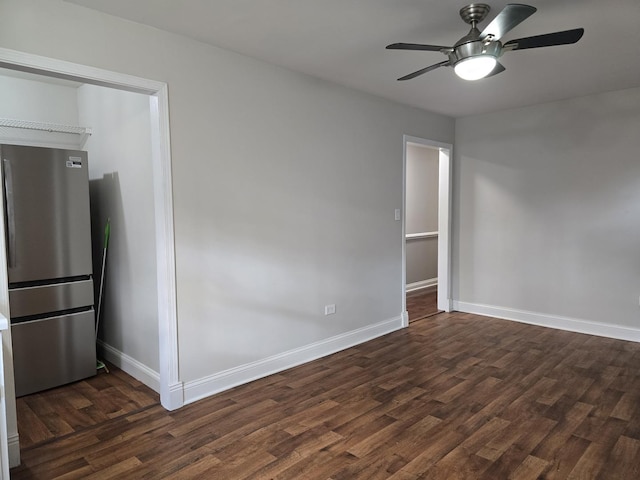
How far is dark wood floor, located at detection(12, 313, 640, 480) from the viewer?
2.21 metres

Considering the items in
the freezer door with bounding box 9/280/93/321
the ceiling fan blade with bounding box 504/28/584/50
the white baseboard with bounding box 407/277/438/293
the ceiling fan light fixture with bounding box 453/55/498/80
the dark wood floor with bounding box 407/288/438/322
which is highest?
the ceiling fan blade with bounding box 504/28/584/50

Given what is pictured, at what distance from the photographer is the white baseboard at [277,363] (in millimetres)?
3027

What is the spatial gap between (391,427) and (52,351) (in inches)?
104

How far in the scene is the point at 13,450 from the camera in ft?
7.36

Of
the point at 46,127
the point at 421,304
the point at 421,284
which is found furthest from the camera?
the point at 421,284

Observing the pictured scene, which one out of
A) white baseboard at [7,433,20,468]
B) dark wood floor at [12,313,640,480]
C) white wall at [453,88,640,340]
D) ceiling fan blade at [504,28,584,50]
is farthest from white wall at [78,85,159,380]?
white wall at [453,88,640,340]

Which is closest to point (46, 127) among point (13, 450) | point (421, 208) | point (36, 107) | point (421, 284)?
point (36, 107)

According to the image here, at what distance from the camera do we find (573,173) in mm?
4543

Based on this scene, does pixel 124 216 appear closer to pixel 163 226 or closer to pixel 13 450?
pixel 163 226

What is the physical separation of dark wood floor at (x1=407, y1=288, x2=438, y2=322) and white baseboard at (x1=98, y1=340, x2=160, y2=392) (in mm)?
3059

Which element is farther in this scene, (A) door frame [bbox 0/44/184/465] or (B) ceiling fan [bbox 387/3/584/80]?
(A) door frame [bbox 0/44/184/465]

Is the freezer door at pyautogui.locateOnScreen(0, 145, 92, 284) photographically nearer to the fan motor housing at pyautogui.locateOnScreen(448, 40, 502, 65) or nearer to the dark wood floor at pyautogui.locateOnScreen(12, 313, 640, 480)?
the dark wood floor at pyautogui.locateOnScreen(12, 313, 640, 480)

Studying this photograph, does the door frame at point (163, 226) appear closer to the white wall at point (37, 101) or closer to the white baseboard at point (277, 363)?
the white baseboard at point (277, 363)

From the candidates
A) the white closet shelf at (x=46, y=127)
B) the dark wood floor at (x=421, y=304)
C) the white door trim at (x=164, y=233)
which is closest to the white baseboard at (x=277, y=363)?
the white door trim at (x=164, y=233)
